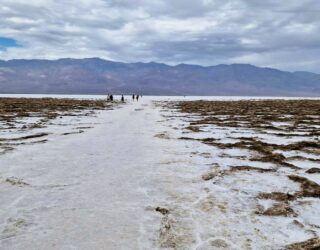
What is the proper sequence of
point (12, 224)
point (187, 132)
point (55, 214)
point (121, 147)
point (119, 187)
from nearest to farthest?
point (12, 224), point (55, 214), point (119, 187), point (121, 147), point (187, 132)

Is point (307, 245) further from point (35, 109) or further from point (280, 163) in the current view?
point (35, 109)

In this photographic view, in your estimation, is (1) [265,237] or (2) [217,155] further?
(2) [217,155]

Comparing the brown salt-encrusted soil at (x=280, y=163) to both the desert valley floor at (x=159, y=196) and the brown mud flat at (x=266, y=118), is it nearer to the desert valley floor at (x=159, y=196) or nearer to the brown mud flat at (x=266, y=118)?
the desert valley floor at (x=159, y=196)

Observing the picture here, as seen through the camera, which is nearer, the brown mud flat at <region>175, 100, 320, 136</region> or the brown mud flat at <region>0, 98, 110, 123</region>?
the brown mud flat at <region>175, 100, 320, 136</region>

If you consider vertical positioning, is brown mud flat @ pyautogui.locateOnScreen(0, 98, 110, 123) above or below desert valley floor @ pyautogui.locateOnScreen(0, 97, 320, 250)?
below

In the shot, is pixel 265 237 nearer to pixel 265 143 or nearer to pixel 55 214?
pixel 55 214

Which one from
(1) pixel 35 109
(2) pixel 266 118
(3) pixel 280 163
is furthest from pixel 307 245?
(1) pixel 35 109

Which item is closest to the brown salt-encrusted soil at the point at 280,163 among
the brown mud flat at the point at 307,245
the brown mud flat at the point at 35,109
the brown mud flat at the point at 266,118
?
the brown mud flat at the point at 307,245

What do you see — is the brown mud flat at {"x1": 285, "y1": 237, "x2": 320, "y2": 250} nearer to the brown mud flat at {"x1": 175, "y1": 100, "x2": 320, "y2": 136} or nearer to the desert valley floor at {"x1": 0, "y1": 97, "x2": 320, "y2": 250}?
the desert valley floor at {"x1": 0, "y1": 97, "x2": 320, "y2": 250}

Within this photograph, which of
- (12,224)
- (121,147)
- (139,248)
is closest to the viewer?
(139,248)

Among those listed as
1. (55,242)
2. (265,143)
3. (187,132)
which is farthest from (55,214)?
(187,132)

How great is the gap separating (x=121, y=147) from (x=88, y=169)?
3531 millimetres

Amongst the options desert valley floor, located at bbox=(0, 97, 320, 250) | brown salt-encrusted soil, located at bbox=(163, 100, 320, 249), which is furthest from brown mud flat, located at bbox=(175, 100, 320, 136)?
desert valley floor, located at bbox=(0, 97, 320, 250)

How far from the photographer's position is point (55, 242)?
4980 mm
